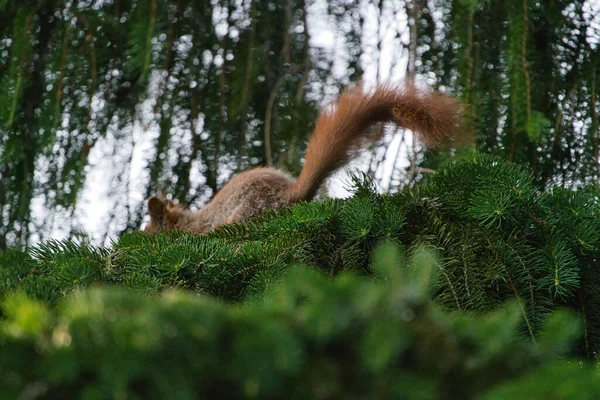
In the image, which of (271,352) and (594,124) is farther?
(594,124)

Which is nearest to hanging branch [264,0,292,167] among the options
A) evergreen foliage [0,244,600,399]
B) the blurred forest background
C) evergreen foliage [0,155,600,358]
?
the blurred forest background

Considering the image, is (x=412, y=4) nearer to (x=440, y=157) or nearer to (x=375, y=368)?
(x=440, y=157)

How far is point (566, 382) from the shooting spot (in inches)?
16.6

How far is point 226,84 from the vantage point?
2.09 meters

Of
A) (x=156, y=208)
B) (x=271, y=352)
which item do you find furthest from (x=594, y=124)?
(x=271, y=352)

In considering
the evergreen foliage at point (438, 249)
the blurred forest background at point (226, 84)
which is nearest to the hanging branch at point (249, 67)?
the blurred forest background at point (226, 84)

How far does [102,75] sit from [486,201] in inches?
52.7

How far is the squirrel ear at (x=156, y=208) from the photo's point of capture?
211cm

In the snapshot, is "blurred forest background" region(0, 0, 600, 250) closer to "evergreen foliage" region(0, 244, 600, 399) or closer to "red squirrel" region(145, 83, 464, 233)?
"red squirrel" region(145, 83, 464, 233)

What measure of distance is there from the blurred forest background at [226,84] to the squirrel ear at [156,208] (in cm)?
9

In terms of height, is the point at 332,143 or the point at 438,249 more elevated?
the point at 332,143

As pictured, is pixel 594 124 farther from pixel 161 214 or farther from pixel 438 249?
pixel 161 214

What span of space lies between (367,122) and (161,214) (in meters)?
0.79

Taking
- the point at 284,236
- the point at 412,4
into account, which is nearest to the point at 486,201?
the point at 284,236
